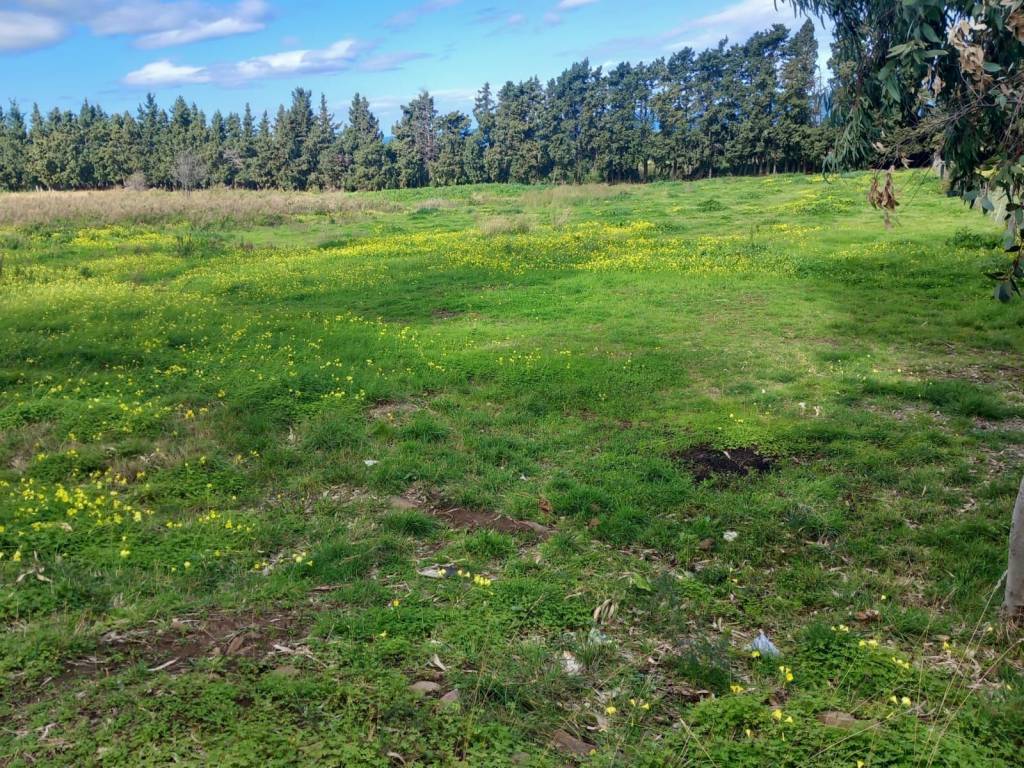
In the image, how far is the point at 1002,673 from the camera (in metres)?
4.32

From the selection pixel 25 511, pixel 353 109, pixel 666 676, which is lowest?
pixel 666 676

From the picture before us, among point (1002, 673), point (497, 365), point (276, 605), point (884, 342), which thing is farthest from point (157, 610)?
point (884, 342)

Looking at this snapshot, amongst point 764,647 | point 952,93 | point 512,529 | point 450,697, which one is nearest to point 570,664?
point 450,697

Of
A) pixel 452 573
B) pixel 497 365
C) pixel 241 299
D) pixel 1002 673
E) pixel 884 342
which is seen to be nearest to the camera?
pixel 1002 673

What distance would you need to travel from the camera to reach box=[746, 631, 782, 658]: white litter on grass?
15.3ft

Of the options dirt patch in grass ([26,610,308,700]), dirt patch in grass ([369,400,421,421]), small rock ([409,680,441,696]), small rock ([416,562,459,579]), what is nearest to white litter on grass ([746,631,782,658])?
small rock ([409,680,441,696])

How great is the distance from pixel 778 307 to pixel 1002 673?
425 inches

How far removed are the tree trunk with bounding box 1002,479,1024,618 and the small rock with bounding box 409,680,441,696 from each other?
3858mm

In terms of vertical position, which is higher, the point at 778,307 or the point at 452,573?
the point at 778,307

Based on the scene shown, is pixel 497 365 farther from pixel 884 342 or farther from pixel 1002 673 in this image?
pixel 1002 673

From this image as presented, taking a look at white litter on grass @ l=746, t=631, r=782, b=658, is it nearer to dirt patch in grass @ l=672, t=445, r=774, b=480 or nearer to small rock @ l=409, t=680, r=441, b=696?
small rock @ l=409, t=680, r=441, b=696

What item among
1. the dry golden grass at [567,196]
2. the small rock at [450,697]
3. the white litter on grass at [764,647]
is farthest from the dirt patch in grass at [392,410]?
the dry golden grass at [567,196]

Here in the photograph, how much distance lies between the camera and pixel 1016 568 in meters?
4.63

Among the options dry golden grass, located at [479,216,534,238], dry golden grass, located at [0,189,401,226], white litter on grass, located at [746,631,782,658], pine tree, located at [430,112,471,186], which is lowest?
white litter on grass, located at [746,631,782,658]
